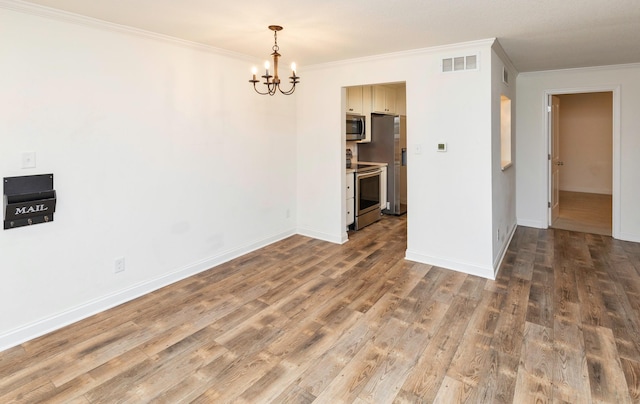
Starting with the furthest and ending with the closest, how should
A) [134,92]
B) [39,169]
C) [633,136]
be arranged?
[633,136] → [134,92] → [39,169]

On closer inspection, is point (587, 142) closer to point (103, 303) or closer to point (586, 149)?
point (586, 149)

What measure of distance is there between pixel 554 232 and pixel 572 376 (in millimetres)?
3833

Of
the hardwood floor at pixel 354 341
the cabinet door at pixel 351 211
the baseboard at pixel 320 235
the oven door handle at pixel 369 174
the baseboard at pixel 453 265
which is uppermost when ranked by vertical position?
the oven door handle at pixel 369 174

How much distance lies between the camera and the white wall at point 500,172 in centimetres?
379

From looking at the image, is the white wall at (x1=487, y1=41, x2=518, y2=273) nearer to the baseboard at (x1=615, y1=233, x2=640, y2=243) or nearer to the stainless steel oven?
the baseboard at (x1=615, y1=233, x2=640, y2=243)

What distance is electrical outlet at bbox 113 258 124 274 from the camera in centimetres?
320

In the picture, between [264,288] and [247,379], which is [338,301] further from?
[247,379]

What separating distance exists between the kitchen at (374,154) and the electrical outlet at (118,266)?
10.3 feet

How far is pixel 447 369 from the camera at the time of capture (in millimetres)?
2273

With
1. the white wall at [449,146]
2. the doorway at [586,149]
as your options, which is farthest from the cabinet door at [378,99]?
the doorway at [586,149]

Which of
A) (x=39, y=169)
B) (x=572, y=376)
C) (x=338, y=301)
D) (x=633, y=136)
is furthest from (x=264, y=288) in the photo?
(x=633, y=136)

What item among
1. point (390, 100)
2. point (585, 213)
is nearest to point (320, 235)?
point (390, 100)

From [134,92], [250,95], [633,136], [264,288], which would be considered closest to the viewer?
[134,92]

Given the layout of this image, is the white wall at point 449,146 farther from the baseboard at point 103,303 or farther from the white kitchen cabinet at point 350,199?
the baseboard at point 103,303
